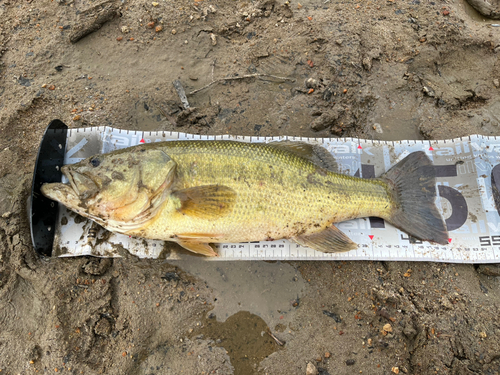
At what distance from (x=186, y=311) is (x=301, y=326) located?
1311 millimetres

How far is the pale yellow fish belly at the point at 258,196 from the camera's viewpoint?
9.50 ft

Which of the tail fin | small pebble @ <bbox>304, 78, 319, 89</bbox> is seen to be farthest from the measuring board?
small pebble @ <bbox>304, 78, 319, 89</bbox>

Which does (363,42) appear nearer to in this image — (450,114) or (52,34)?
(450,114)

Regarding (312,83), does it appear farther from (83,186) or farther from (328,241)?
(83,186)

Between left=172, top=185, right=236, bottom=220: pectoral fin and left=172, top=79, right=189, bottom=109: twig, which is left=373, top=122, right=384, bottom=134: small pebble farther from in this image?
left=172, top=79, right=189, bottom=109: twig

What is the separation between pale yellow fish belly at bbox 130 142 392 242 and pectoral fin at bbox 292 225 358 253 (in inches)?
3.1

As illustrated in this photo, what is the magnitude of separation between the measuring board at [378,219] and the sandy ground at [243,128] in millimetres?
144

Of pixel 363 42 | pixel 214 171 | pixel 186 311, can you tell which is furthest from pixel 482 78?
pixel 186 311

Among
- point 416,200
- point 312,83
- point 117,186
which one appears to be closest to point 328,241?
point 416,200

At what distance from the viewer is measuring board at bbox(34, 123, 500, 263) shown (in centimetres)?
335

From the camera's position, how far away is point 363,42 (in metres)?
4.01

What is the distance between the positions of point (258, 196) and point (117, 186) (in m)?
1.43

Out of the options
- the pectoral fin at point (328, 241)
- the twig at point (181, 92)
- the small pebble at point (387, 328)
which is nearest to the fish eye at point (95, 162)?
the twig at point (181, 92)

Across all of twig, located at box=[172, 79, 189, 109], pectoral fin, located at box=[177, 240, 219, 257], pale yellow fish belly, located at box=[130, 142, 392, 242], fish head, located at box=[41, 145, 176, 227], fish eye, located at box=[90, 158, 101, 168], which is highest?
twig, located at box=[172, 79, 189, 109]
